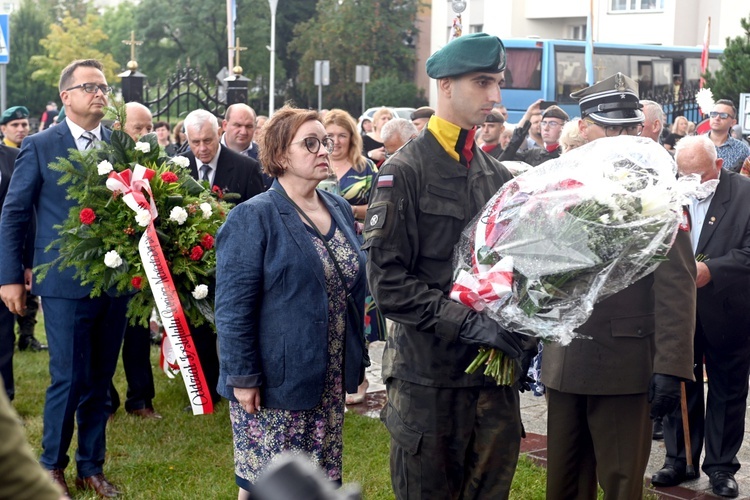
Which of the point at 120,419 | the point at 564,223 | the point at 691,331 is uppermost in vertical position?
the point at 564,223

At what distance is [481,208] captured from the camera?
A: 3.80 metres

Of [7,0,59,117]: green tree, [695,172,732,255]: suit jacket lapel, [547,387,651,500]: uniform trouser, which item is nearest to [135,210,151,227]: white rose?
[547,387,651,500]: uniform trouser

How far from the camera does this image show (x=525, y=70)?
29562 mm

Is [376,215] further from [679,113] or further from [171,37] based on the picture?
[171,37]

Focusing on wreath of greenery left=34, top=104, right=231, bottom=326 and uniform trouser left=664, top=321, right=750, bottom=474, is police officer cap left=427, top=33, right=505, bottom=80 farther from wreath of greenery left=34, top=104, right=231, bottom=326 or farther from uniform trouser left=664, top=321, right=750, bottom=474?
uniform trouser left=664, top=321, right=750, bottom=474

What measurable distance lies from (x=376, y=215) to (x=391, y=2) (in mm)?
47763

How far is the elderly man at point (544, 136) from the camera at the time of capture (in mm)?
9336

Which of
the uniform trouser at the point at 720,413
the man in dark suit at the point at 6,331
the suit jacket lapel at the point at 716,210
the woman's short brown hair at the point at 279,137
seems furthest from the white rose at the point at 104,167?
the uniform trouser at the point at 720,413

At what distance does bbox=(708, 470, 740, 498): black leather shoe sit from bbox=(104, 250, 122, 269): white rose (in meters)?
3.60

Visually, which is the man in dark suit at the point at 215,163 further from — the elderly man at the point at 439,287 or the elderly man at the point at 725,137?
the elderly man at the point at 725,137

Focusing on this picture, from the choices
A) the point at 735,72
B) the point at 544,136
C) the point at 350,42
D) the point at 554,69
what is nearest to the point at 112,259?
the point at 544,136

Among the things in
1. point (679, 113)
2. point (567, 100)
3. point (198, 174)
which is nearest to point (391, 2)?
point (567, 100)

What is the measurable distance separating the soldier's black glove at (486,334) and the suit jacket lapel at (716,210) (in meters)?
2.83

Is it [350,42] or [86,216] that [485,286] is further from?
[350,42]
